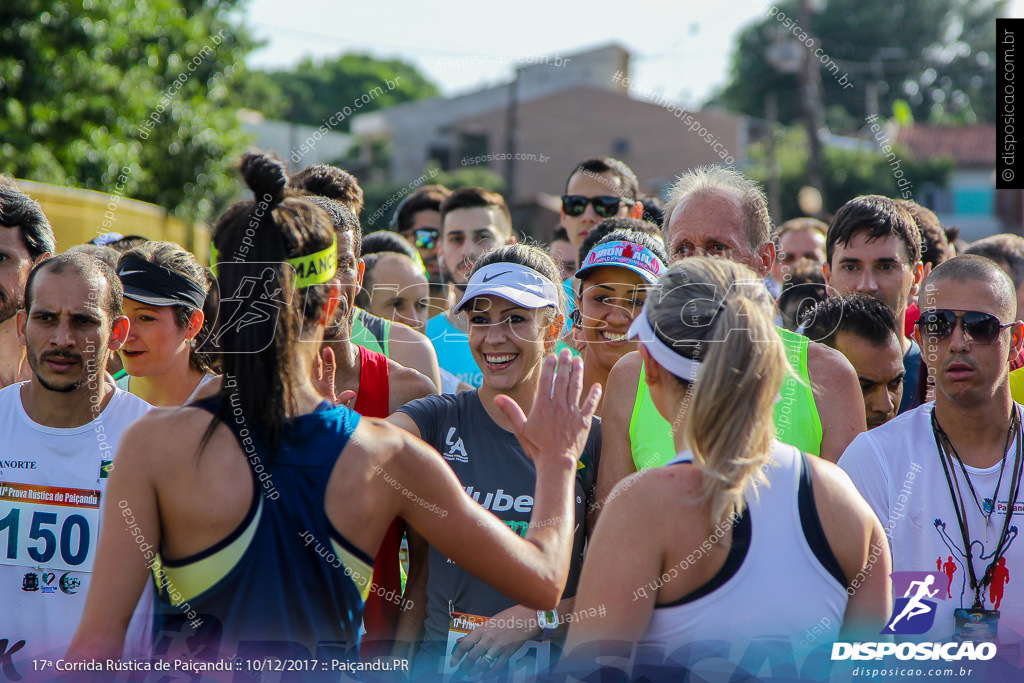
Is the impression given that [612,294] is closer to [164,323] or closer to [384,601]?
[384,601]

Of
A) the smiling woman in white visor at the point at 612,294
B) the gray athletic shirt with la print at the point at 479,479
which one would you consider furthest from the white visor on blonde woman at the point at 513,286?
the smiling woman in white visor at the point at 612,294

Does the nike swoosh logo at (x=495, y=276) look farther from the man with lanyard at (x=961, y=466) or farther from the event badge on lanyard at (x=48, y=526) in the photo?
the event badge on lanyard at (x=48, y=526)

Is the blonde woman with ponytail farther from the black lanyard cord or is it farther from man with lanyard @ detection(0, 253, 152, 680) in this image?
man with lanyard @ detection(0, 253, 152, 680)

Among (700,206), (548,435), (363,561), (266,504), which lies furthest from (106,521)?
(700,206)

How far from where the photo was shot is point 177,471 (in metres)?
1.96

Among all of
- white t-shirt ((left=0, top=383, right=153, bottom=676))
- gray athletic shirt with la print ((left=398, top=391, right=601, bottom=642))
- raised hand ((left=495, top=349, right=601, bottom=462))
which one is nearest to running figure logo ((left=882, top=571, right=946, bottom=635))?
gray athletic shirt with la print ((left=398, top=391, right=601, bottom=642))

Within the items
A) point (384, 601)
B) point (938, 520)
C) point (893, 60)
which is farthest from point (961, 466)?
point (893, 60)

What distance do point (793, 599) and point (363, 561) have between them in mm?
976

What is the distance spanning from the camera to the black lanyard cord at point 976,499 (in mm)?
2975

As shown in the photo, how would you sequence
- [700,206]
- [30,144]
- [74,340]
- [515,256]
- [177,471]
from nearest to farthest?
[177,471]
[74,340]
[515,256]
[700,206]
[30,144]

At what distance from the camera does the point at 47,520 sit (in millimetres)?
2930

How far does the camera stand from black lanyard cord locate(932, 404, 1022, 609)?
297 cm

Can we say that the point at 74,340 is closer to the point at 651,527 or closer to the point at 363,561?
the point at 363,561

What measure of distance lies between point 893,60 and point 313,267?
53363mm
